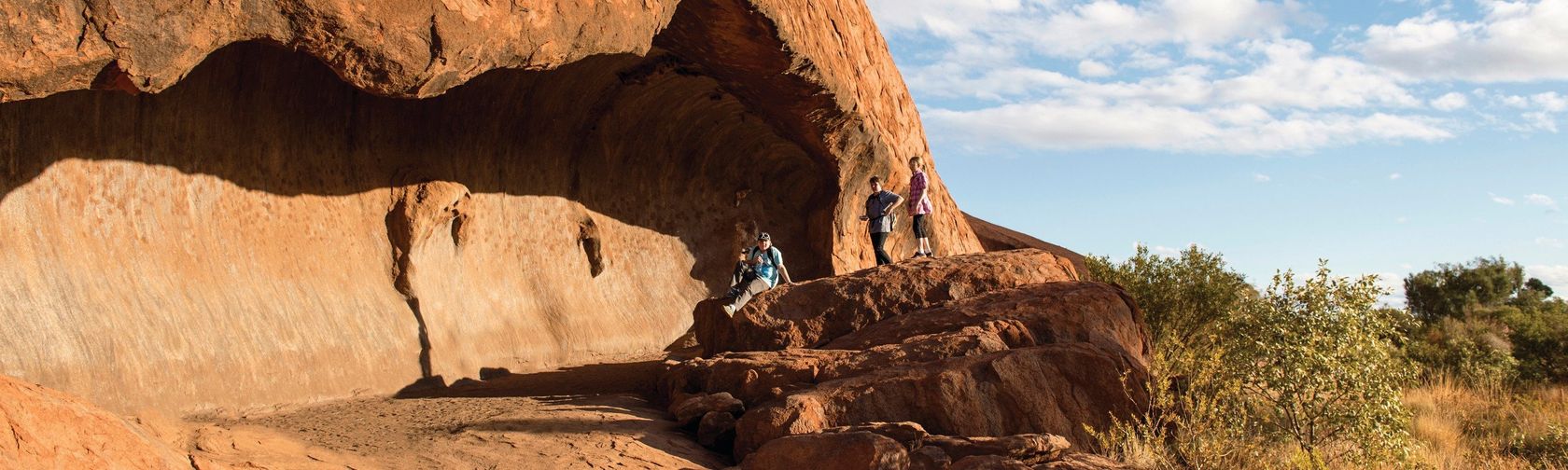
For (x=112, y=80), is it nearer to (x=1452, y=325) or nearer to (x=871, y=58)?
(x=871, y=58)

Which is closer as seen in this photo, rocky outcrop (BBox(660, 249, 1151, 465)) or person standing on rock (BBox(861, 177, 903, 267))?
rocky outcrop (BBox(660, 249, 1151, 465))

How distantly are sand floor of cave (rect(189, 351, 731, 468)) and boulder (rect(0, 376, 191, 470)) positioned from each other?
0.51m

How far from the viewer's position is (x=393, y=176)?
9.95 metres

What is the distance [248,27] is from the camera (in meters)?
6.17

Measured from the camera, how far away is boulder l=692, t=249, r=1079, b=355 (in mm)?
8977

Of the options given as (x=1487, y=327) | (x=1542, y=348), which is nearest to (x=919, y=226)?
(x=1542, y=348)

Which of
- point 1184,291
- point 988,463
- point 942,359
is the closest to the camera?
point 988,463

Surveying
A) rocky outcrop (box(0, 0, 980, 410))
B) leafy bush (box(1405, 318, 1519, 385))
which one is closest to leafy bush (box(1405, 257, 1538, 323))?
leafy bush (box(1405, 318, 1519, 385))

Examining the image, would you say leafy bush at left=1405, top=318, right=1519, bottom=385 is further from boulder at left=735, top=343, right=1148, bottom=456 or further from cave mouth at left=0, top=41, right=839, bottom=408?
boulder at left=735, top=343, right=1148, bottom=456

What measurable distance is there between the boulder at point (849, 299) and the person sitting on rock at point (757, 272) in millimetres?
1275

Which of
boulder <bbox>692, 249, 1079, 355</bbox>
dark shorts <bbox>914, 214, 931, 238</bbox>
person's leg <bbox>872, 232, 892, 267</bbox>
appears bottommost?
boulder <bbox>692, 249, 1079, 355</bbox>

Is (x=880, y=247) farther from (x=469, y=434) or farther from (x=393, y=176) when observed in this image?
(x=469, y=434)

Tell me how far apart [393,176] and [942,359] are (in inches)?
204

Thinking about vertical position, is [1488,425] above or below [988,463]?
below
